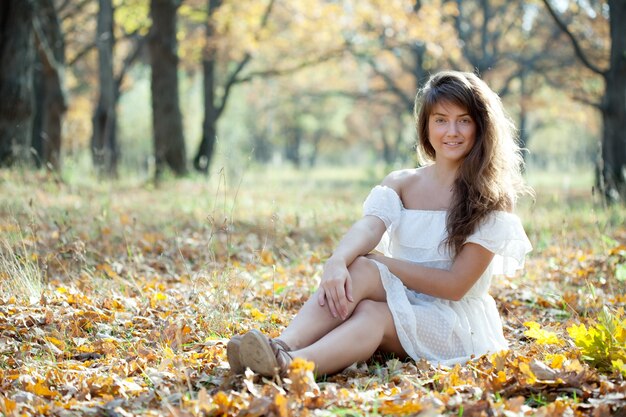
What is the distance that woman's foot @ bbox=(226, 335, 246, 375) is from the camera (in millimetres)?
2652

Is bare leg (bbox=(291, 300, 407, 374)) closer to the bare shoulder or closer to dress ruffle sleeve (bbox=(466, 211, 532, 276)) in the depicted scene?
dress ruffle sleeve (bbox=(466, 211, 532, 276))

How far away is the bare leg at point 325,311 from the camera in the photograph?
9.43ft

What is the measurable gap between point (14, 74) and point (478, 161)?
7.17 meters

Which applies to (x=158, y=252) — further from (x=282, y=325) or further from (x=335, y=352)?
(x=335, y=352)

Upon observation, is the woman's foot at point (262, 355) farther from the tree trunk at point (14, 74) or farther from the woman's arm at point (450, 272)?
the tree trunk at point (14, 74)

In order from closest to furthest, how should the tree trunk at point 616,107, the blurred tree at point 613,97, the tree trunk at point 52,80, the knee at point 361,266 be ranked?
the knee at point 361,266 < the blurred tree at point 613,97 < the tree trunk at point 616,107 < the tree trunk at point 52,80

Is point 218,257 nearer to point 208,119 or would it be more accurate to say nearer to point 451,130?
point 451,130

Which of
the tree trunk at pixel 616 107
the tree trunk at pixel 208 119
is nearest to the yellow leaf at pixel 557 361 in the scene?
the tree trunk at pixel 616 107

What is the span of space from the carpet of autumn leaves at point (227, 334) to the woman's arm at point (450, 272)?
34 centimetres

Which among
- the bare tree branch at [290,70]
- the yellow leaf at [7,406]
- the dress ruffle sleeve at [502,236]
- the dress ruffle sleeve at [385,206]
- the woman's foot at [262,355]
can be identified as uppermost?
the bare tree branch at [290,70]

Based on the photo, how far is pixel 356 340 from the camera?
289cm

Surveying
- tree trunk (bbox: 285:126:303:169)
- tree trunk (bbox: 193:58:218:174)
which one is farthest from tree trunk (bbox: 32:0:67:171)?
tree trunk (bbox: 285:126:303:169)

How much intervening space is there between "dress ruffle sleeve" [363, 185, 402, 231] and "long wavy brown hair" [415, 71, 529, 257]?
298 millimetres

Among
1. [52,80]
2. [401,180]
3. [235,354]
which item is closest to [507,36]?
[52,80]
